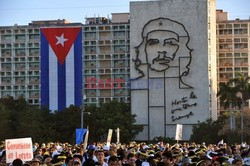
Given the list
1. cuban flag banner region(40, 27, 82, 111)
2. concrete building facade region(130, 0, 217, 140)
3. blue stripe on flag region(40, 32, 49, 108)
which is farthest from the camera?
blue stripe on flag region(40, 32, 49, 108)

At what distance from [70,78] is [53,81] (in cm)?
284

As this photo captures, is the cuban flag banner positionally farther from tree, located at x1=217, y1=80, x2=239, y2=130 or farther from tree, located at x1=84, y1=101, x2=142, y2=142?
tree, located at x1=217, y1=80, x2=239, y2=130

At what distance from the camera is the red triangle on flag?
109 metres

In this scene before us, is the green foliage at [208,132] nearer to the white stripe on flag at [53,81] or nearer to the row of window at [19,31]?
the white stripe on flag at [53,81]

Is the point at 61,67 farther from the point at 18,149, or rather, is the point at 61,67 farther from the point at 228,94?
the point at 18,149

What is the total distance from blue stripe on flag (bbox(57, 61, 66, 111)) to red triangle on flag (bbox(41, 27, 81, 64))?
1.05 meters

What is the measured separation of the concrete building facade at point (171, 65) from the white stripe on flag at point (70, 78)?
30.3 ft

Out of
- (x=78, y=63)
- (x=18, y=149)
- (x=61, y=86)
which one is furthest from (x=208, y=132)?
(x=18, y=149)

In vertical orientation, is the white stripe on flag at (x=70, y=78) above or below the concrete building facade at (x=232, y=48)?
below

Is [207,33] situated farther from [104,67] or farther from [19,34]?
[19,34]

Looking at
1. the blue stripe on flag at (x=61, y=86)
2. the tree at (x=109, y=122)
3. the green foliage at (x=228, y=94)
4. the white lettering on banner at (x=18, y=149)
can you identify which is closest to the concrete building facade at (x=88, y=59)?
the blue stripe on flag at (x=61, y=86)

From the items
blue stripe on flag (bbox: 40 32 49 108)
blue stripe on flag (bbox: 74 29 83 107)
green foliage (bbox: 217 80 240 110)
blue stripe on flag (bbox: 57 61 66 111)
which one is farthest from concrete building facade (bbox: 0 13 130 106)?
green foliage (bbox: 217 80 240 110)

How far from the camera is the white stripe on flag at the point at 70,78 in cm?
10650

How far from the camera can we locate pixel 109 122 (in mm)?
90438
